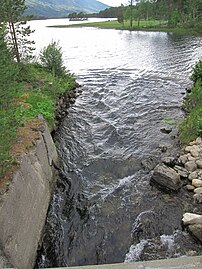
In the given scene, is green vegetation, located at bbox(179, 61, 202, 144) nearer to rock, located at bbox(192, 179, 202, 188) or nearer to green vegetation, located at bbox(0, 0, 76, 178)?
rock, located at bbox(192, 179, 202, 188)

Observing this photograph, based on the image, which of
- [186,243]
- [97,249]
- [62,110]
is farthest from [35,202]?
[62,110]

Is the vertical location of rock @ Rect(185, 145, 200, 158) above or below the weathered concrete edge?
below

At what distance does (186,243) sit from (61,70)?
20.0 m

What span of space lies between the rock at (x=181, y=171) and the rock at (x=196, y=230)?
303 centimetres

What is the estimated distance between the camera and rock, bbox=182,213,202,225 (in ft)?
29.8

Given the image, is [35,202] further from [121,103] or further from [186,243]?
[121,103]

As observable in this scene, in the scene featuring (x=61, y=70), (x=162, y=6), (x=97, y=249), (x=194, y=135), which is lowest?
(x=97, y=249)

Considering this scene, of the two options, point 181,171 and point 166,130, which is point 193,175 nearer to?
point 181,171

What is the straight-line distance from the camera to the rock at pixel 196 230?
343 inches

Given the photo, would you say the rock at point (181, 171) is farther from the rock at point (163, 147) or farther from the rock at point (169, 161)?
the rock at point (163, 147)

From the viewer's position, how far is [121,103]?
21484 millimetres

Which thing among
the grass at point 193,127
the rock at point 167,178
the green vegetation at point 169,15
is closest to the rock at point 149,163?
the rock at point 167,178

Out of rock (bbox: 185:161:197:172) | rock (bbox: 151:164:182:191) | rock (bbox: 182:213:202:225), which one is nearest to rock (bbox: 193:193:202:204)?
rock (bbox: 151:164:182:191)

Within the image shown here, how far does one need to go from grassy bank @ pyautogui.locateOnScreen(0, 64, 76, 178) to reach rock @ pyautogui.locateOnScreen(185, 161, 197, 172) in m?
6.77
